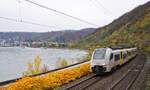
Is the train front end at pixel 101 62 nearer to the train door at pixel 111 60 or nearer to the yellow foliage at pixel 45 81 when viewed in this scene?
the train door at pixel 111 60

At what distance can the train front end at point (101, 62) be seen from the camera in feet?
109

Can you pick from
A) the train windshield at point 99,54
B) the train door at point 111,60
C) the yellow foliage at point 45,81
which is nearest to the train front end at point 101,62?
the train windshield at point 99,54

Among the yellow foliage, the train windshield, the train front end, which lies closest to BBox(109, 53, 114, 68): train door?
the train front end

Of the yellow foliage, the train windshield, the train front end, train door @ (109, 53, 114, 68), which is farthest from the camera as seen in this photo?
train door @ (109, 53, 114, 68)

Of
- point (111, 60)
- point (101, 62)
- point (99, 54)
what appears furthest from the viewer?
point (111, 60)

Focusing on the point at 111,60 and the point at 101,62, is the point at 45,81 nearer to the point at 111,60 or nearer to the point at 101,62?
the point at 101,62

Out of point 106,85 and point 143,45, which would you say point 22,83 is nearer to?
point 106,85

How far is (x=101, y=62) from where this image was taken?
33438 mm

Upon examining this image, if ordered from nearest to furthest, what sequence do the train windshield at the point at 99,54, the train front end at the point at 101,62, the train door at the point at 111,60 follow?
the train front end at the point at 101,62 < the train windshield at the point at 99,54 < the train door at the point at 111,60

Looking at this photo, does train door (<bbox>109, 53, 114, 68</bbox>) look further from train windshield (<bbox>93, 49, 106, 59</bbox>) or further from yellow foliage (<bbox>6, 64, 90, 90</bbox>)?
yellow foliage (<bbox>6, 64, 90, 90</bbox>)

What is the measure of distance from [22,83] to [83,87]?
551 centimetres

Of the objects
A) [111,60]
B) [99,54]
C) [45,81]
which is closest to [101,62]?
[99,54]

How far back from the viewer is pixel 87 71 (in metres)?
35.8

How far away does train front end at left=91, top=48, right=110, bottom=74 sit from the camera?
109ft
